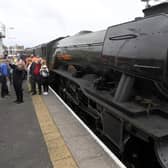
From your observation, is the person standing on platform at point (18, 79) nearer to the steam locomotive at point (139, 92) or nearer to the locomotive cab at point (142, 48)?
the steam locomotive at point (139, 92)

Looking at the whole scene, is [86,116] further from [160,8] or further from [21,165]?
[160,8]

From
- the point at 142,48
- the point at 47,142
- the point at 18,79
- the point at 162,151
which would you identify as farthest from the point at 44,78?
the point at 162,151

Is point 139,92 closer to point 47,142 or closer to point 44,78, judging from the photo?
point 47,142

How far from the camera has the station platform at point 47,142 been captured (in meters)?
3.60

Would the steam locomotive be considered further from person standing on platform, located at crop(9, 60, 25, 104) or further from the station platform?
person standing on platform, located at crop(9, 60, 25, 104)

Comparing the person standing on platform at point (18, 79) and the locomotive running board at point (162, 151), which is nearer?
the locomotive running board at point (162, 151)

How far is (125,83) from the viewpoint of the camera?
3766 mm

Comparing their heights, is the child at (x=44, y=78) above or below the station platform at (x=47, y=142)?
above

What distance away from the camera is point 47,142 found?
4.43 m

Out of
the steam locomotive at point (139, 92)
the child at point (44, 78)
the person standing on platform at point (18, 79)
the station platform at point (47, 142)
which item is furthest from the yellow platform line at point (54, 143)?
the child at point (44, 78)

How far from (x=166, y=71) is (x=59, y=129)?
313cm

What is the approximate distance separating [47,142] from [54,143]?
0.53 ft

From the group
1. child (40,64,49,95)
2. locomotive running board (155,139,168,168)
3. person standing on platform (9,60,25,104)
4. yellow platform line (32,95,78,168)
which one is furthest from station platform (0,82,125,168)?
child (40,64,49,95)

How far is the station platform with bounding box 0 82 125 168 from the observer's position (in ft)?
11.8
